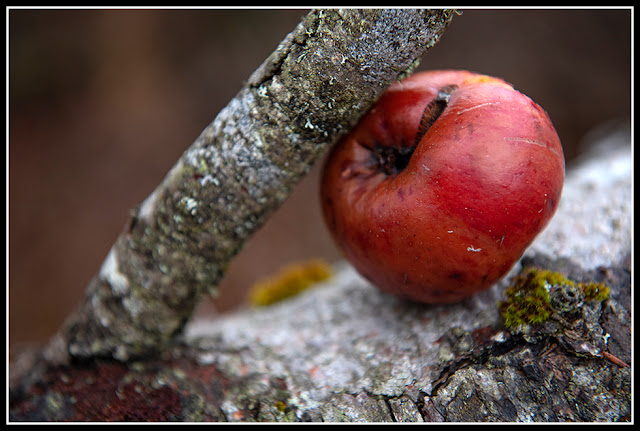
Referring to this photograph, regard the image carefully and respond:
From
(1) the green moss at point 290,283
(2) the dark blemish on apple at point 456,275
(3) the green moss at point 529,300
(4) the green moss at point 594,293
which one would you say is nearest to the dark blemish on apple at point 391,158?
(2) the dark blemish on apple at point 456,275

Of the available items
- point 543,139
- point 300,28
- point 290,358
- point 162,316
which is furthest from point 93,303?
point 543,139

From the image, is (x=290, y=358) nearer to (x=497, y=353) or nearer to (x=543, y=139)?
(x=497, y=353)

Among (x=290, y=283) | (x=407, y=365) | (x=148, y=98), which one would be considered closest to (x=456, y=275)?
(x=407, y=365)

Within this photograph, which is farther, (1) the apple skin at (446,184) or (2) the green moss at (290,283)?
(2) the green moss at (290,283)

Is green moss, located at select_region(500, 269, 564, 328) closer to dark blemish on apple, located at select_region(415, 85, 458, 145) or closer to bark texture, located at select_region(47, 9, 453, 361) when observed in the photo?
dark blemish on apple, located at select_region(415, 85, 458, 145)

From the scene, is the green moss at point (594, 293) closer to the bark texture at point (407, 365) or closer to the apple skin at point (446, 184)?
the bark texture at point (407, 365)

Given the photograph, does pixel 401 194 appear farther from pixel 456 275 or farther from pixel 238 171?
pixel 238 171

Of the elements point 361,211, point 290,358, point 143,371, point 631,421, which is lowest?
point 631,421
